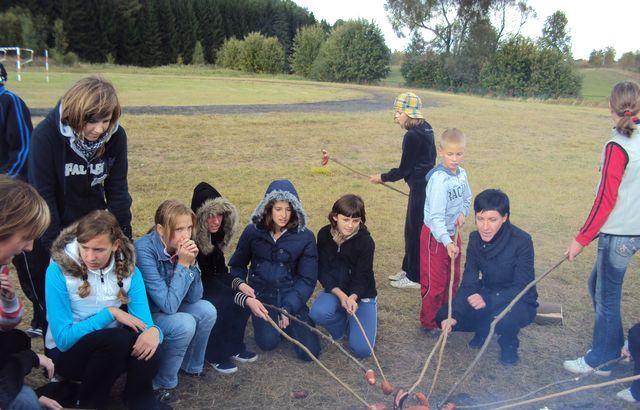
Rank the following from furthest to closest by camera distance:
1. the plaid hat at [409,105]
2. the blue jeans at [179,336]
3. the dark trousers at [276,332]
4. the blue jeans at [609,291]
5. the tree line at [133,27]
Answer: the tree line at [133,27]
the plaid hat at [409,105]
the dark trousers at [276,332]
the blue jeans at [609,291]
the blue jeans at [179,336]

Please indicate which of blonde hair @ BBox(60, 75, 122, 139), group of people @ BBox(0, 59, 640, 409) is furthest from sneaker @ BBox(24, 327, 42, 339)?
blonde hair @ BBox(60, 75, 122, 139)

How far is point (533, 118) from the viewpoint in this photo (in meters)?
20.5

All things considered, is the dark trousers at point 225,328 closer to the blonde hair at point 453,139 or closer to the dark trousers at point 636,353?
the blonde hair at point 453,139

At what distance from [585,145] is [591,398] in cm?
1313

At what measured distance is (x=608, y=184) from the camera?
3385 mm

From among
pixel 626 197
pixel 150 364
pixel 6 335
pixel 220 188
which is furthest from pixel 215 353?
pixel 220 188

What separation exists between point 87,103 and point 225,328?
1763 mm

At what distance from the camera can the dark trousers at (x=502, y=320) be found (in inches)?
149

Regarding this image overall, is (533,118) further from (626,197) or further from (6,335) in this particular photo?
(6,335)

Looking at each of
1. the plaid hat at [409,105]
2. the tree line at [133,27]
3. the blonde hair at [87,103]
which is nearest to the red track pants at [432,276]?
the plaid hat at [409,105]

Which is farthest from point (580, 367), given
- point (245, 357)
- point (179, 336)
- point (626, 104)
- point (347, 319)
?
point (179, 336)

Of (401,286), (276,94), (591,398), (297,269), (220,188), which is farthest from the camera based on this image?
(276,94)

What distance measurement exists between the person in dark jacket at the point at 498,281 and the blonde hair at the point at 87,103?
8.36ft

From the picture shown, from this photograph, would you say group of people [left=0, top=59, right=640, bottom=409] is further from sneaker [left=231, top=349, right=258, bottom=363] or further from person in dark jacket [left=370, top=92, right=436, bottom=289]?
person in dark jacket [left=370, top=92, right=436, bottom=289]
